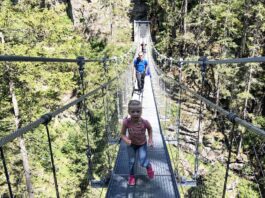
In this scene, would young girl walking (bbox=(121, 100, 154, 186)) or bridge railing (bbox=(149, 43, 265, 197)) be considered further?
bridge railing (bbox=(149, 43, 265, 197))

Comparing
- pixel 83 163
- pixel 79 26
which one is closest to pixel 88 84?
pixel 83 163

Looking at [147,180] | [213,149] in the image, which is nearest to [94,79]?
[213,149]

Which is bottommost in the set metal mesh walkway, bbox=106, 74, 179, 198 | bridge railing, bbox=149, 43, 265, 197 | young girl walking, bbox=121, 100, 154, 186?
bridge railing, bbox=149, 43, 265, 197

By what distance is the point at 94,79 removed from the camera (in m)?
13.1

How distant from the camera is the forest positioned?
8.06 meters

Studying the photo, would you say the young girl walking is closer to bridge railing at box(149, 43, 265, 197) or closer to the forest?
the forest

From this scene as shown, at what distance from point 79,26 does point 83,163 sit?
10.6m

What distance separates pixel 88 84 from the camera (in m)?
13.4

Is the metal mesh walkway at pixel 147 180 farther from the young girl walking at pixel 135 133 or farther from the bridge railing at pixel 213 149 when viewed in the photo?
the bridge railing at pixel 213 149

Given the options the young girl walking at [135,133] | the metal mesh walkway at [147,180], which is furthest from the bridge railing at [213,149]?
the young girl walking at [135,133]

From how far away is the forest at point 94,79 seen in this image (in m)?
8.06

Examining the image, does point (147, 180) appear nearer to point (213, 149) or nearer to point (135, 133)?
point (135, 133)

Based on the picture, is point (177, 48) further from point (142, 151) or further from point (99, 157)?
point (142, 151)

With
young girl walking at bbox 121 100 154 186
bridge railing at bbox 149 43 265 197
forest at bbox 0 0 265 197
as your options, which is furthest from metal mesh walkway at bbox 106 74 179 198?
bridge railing at bbox 149 43 265 197
